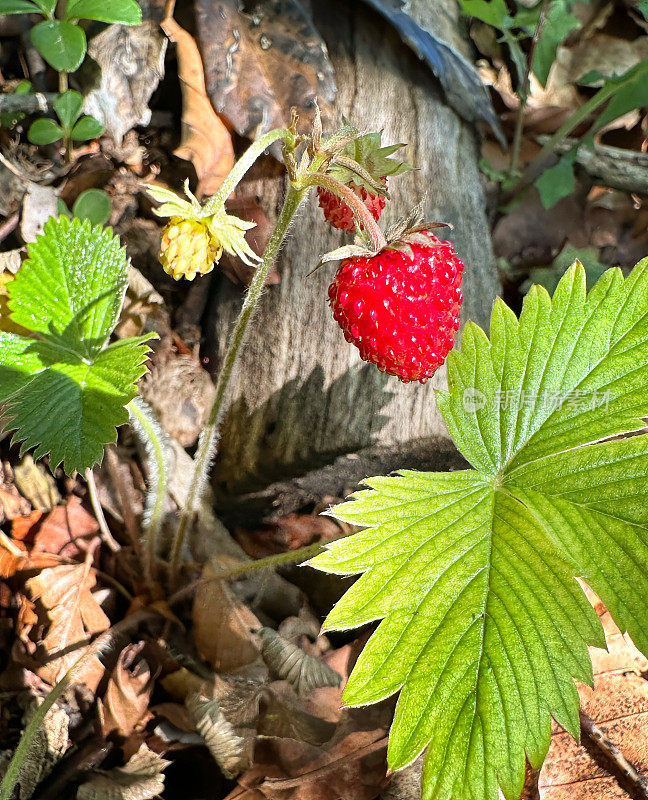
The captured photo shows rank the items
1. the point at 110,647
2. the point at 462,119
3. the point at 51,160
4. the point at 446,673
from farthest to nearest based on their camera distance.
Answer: the point at 462,119 → the point at 51,160 → the point at 110,647 → the point at 446,673

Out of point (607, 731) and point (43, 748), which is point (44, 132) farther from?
point (607, 731)

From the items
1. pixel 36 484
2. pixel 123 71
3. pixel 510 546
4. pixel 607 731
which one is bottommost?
pixel 607 731

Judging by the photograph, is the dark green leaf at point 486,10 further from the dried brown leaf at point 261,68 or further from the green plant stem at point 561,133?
the dried brown leaf at point 261,68

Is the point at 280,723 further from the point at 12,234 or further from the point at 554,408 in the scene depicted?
the point at 12,234

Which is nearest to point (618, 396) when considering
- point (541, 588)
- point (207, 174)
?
point (541, 588)

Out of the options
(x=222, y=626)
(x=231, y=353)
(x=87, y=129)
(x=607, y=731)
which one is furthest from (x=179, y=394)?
(x=607, y=731)

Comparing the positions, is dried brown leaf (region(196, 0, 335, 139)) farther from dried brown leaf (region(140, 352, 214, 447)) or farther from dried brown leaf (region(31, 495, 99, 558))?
dried brown leaf (region(31, 495, 99, 558))
